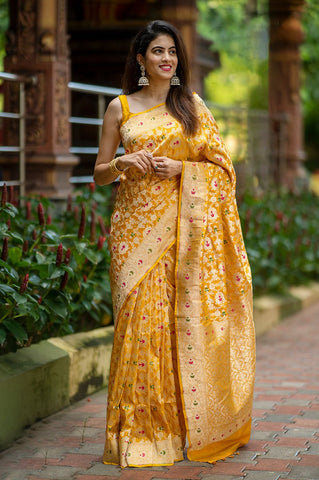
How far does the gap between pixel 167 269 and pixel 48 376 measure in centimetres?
113

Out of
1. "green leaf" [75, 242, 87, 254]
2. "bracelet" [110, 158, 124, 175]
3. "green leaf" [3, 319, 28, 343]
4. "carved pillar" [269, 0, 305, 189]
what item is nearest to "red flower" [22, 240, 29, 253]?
"green leaf" [75, 242, 87, 254]

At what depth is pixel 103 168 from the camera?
406cm

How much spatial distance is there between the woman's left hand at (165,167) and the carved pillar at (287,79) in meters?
8.43

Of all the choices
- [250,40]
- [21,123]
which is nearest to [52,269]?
[21,123]

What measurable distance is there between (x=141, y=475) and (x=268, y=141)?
8.76m

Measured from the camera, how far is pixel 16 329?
14.2 feet

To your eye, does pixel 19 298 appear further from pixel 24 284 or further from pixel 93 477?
pixel 93 477

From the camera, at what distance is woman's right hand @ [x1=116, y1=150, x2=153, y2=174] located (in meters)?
3.86

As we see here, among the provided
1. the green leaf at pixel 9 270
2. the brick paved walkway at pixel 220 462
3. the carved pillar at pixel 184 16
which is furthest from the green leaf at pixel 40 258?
the carved pillar at pixel 184 16

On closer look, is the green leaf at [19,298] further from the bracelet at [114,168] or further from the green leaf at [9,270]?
the bracelet at [114,168]

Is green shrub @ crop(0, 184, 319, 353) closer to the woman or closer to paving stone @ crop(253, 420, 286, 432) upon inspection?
the woman

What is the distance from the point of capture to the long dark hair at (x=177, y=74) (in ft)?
13.1

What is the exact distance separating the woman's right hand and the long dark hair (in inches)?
9.1

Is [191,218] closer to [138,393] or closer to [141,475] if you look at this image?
[138,393]
